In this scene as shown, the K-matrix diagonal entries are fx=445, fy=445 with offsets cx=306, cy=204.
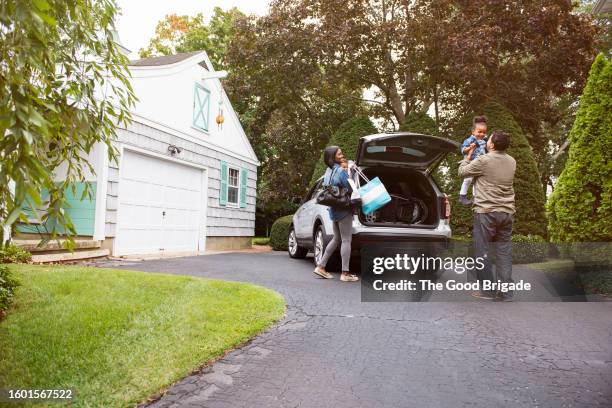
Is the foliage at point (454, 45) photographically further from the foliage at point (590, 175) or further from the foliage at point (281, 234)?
the foliage at point (590, 175)

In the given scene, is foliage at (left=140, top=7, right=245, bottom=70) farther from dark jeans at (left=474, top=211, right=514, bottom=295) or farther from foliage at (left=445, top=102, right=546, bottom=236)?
dark jeans at (left=474, top=211, right=514, bottom=295)

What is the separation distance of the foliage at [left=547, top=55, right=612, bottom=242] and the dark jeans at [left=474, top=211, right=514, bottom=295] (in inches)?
59.7

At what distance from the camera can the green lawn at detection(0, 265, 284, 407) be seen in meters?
2.83

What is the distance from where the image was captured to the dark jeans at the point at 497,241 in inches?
199

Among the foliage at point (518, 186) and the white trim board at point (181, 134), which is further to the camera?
the white trim board at point (181, 134)

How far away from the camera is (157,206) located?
10398 millimetres

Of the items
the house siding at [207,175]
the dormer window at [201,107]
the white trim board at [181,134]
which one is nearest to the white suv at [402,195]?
the house siding at [207,175]

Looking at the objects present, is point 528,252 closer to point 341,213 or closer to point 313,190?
point 341,213

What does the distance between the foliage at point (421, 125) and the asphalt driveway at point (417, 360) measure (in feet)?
24.7

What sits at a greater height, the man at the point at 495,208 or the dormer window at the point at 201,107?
the dormer window at the point at 201,107

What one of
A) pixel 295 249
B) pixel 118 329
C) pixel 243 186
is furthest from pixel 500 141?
pixel 243 186

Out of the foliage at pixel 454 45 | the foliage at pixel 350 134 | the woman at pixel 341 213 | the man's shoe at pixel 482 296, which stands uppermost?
the foliage at pixel 454 45

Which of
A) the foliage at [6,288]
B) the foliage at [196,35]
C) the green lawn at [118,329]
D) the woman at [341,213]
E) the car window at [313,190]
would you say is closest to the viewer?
the green lawn at [118,329]

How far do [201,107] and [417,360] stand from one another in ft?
33.8
